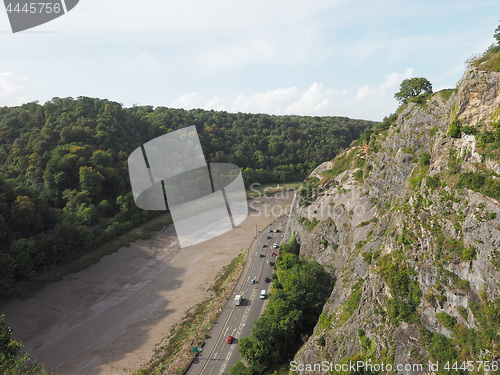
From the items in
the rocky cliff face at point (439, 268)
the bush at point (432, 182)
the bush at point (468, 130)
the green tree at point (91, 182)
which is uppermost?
the green tree at point (91, 182)

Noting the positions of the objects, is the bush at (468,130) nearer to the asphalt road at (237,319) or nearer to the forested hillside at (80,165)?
the asphalt road at (237,319)

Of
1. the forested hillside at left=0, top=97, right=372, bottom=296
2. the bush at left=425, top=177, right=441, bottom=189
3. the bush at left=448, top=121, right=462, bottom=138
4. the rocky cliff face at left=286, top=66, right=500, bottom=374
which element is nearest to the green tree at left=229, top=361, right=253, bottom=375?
the rocky cliff face at left=286, top=66, right=500, bottom=374

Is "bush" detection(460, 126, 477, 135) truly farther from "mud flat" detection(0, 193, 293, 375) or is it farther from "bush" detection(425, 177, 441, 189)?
"mud flat" detection(0, 193, 293, 375)

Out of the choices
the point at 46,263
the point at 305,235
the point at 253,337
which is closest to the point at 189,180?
the point at 46,263

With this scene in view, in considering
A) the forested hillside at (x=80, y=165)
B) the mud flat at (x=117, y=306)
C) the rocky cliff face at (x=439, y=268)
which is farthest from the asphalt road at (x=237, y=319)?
the forested hillside at (x=80, y=165)

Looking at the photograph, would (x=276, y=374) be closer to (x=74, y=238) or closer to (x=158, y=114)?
(x=74, y=238)

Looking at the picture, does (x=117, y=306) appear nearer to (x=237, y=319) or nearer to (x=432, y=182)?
(x=237, y=319)
